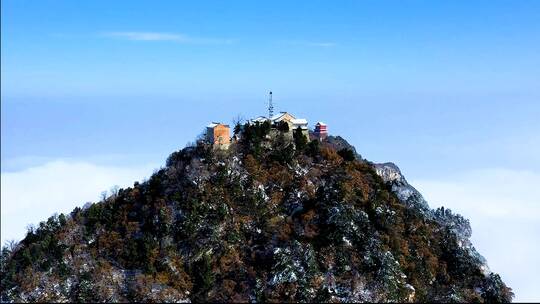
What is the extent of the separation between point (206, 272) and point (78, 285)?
10693 mm

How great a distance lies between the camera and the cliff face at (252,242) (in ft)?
190

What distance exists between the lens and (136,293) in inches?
2247

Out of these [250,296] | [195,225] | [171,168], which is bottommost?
[250,296]

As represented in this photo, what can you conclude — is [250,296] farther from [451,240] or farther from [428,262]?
[451,240]

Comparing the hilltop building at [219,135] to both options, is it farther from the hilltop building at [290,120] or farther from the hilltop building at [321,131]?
the hilltop building at [321,131]

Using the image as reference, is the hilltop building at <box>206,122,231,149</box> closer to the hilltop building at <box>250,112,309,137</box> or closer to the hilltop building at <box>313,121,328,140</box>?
the hilltop building at <box>250,112,309,137</box>

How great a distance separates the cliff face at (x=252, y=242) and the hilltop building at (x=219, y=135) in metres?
1.21

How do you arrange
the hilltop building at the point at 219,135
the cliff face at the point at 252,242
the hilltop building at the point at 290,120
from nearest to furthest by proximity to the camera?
the cliff face at the point at 252,242 → the hilltop building at the point at 219,135 → the hilltop building at the point at 290,120

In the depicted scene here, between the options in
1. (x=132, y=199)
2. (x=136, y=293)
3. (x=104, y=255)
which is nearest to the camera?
(x=136, y=293)

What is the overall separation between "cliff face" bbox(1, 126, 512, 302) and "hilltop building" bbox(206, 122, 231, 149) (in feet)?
3.98

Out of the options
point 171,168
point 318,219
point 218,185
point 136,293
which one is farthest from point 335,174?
point 136,293

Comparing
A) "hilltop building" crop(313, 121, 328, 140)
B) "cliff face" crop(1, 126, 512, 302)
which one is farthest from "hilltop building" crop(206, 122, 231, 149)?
"hilltop building" crop(313, 121, 328, 140)

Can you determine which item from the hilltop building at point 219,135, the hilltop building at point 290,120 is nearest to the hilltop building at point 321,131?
the hilltop building at point 290,120

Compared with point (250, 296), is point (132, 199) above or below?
above
